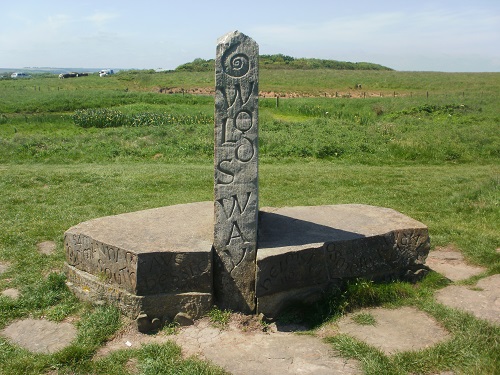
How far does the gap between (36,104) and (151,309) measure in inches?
1202

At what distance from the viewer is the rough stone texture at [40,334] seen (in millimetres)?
4711

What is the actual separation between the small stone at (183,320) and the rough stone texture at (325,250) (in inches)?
27.7

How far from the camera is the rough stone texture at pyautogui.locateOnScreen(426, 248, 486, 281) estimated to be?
641 centimetres

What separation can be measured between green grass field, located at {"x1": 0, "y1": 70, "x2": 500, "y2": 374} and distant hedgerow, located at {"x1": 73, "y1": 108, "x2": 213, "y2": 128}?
0.09 meters

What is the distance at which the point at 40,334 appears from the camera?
495cm

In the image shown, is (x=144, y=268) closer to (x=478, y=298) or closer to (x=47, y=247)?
(x=47, y=247)

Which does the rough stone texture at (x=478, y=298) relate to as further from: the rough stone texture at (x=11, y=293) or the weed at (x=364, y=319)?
the rough stone texture at (x=11, y=293)

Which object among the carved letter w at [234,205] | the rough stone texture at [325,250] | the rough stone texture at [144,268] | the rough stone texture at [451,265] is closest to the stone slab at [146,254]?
the rough stone texture at [144,268]

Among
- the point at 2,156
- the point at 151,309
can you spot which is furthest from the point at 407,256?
the point at 2,156

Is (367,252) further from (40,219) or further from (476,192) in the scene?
(40,219)

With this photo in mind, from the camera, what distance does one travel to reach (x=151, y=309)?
511 centimetres

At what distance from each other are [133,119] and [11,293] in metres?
17.5

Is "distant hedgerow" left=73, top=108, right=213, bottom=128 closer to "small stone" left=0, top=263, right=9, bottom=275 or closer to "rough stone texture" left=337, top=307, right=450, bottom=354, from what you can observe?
"small stone" left=0, top=263, right=9, bottom=275

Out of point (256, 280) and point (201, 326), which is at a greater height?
point (256, 280)
